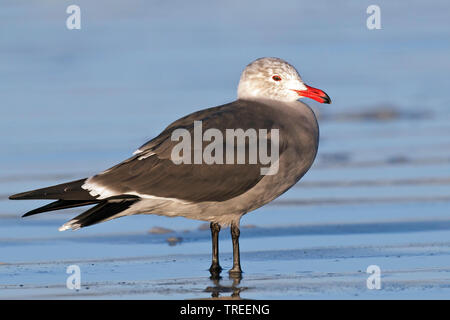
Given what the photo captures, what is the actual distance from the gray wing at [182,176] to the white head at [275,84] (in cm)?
74

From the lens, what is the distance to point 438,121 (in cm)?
1484

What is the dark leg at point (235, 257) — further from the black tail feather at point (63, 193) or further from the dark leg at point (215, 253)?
the black tail feather at point (63, 193)

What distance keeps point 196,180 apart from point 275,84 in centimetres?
118

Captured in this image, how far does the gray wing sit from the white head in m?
0.74

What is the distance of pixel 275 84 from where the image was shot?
28.7 feet

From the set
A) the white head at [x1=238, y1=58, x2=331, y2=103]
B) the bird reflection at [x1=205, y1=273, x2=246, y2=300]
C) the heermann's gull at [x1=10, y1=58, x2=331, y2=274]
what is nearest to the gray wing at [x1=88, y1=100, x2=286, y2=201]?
the heermann's gull at [x1=10, y1=58, x2=331, y2=274]

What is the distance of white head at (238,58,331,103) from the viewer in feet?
28.7

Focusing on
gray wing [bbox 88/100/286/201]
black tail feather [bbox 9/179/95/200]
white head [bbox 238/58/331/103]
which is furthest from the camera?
white head [bbox 238/58/331/103]

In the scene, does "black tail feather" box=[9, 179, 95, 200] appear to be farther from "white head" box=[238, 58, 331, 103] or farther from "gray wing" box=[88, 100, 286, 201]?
"white head" box=[238, 58, 331, 103]

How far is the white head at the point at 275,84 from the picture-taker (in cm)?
876

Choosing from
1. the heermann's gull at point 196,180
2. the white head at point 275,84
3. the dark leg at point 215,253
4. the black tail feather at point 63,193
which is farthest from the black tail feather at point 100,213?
the white head at point 275,84

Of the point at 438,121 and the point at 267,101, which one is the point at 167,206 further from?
the point at 438,121

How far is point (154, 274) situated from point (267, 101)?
163 cm
